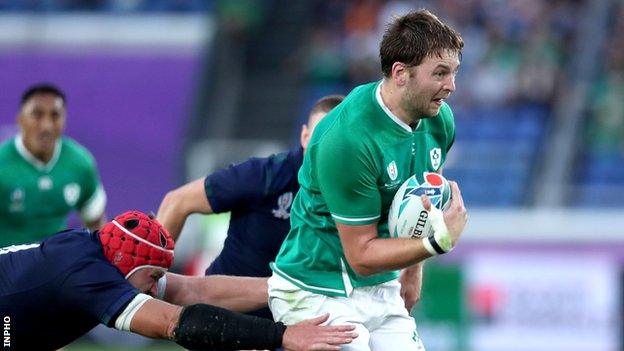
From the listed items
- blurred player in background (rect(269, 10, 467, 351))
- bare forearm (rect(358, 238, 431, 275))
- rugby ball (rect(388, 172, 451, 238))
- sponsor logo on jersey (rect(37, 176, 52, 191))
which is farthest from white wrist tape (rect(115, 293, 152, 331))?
sponsor logo on jersey (rect(37, 176, 52, 191))

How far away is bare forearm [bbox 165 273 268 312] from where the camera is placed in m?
6.80

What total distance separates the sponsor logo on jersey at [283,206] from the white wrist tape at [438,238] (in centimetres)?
182

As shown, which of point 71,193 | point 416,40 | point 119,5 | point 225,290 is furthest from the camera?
point 119,5

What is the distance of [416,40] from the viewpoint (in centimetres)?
605

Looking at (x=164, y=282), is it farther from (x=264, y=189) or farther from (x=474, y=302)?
(x=474, y=302)

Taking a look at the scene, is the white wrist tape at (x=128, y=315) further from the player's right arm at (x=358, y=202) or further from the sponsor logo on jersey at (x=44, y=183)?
the sponsor logo on jersey at (x=44, y=183)

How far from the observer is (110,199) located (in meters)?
18.7

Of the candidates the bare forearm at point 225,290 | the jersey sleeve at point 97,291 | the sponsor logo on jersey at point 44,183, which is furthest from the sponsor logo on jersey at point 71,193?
the jersey sleeve at point 97,291

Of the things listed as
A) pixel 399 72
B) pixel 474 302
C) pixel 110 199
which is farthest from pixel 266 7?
pixel 399 72

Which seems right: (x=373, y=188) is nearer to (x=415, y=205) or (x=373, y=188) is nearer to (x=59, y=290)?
(x=415, y=205)

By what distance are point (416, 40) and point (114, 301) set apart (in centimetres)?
174

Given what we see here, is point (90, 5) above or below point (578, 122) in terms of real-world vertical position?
above

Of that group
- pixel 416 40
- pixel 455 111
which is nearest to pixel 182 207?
pixel 416 40

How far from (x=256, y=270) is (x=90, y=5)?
1253cm
